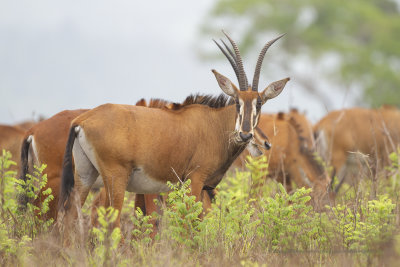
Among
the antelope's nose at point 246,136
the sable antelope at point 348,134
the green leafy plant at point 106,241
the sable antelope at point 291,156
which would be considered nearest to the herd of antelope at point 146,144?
the antelope's nose at point 246,136

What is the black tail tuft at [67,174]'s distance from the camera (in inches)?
244

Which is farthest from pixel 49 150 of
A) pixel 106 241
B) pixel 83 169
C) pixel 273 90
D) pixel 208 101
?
pixel 273 90

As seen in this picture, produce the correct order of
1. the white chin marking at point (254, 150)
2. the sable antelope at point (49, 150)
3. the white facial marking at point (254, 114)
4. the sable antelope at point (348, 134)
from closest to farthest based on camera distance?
1. the white facial marking at point (254, 114)
2. the sable antelope at point (49, 150)
3. the white chin marking at point (254, 150)
4. the sable antelope at point (348, 134)

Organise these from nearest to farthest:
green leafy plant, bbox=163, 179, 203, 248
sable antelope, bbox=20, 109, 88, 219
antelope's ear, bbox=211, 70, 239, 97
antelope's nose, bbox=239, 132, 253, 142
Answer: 1. green leafy plant, bbox=163, 179, 203, 248
2. antelope's nose, bbox=239, 132, 253, 142
3. sable antelope, bbox=20, 109, 88, 219
4. antelope's ear, bbox=211, 70, 239, 97

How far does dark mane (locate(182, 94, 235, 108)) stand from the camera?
7.28 metres

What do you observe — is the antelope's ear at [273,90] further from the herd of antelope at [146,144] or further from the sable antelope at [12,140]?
the sable antelope at [12,140]

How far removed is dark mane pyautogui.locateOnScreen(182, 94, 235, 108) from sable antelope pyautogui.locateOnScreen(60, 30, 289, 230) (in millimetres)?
39

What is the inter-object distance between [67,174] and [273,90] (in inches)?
101

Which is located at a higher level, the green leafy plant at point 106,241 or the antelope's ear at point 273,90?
the antelope's ear at point 273,90

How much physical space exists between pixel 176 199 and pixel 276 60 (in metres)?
30.2

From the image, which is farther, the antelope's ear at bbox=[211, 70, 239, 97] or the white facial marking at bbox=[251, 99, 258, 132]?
the antelope's ear at bbox=[211, 70, 239, 97]

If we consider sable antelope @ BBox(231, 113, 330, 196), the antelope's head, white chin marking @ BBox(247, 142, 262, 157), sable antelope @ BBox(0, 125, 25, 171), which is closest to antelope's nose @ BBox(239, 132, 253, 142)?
the antelope's head

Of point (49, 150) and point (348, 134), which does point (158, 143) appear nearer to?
point (49, 150)

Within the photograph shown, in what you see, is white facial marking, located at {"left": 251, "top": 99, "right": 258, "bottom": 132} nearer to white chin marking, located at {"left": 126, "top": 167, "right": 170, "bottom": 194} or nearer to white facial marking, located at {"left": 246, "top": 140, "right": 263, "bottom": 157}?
white facial marking, located at {"left": 246, "top": 140, "right": 263, "bottom": 157}
